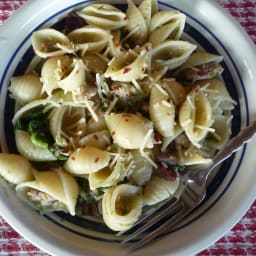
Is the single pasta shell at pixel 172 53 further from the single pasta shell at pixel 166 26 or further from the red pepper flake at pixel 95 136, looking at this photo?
the red pepper flake at pixel 95 136

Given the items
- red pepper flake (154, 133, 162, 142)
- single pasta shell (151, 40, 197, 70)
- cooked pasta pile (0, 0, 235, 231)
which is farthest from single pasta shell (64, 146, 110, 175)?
single pasta shell (151, 40, 197, 70)

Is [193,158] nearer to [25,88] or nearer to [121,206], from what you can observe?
[121,206]

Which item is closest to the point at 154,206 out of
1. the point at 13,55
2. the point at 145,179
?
the point at 145,179

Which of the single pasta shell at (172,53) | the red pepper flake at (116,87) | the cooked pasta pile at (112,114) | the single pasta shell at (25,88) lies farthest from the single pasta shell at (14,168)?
the single pasta shell at (172,53)

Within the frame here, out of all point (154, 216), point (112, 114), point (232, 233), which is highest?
point (112, 114)

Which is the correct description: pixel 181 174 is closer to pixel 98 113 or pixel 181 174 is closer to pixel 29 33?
pixel 98 113

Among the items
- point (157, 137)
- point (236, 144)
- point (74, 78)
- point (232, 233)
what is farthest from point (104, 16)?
point (232, 233)
